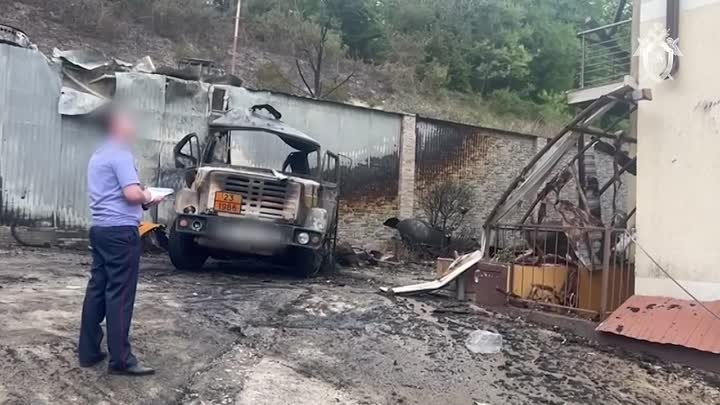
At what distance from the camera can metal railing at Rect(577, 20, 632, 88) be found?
372 inches

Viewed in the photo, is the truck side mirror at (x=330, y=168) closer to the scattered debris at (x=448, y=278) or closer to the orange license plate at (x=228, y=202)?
the orange license plate at (x=228, y=202)

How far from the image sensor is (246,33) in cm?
2442

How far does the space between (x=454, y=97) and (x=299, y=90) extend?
7.18 meters

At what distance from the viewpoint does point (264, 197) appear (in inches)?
340

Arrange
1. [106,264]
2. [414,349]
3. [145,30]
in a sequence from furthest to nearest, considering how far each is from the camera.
A: [145,30], [414,349], [106,264]

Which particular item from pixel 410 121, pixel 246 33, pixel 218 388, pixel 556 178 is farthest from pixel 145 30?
pixel 218 388

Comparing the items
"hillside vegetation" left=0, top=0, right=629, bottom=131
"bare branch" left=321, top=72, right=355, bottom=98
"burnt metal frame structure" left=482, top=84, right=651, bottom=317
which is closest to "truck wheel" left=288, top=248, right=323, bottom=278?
"burnt metal frame structure" left=482, top=84, right=651, bottom=317

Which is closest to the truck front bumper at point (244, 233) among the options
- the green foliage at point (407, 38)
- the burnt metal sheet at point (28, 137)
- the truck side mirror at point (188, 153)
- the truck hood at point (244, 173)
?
the truck hood at point (244, 173)

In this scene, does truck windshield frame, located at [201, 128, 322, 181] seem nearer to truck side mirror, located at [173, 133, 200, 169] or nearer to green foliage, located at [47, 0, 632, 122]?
truck side mirror, located at [173, 133, 200, 169]

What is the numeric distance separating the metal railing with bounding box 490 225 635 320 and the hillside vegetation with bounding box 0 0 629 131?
14589 millimetres

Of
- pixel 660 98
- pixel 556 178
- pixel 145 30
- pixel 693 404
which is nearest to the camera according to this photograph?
pixel 693 404

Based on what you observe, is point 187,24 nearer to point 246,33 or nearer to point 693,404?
point 246,33

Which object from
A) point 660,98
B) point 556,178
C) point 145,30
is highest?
point 145,30

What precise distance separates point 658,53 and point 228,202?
5367 millimetres
